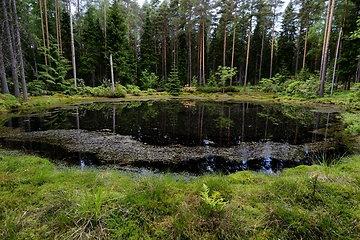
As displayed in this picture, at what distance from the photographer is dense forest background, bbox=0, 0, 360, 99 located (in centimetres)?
1652

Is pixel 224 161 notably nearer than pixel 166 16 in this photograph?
Yes

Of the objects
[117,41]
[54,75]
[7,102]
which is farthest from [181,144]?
[117,41]

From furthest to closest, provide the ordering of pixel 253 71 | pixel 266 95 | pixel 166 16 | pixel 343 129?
pixel 253 71
pixel 166 16
pixel 266 95
pixel 343 129

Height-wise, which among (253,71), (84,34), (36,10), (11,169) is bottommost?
(11,169)

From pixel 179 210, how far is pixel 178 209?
3 centimetres

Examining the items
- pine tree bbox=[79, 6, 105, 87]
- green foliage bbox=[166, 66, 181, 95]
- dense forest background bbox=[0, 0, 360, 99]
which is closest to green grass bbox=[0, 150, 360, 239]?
dense forest background bbox=[0, 0, 360, 99]

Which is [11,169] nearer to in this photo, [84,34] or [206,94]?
[206,94]

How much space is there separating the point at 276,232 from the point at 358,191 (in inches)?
53.5

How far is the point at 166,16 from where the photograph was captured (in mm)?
26188

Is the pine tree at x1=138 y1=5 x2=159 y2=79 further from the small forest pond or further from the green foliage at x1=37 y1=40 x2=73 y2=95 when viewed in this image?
→ the small forest pond

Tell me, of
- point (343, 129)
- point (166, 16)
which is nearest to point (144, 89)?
point (166, 16)

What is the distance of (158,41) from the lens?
32.9 meters

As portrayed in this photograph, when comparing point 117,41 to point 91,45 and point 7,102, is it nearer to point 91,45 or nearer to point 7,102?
point 91,45

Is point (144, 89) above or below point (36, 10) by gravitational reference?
below
